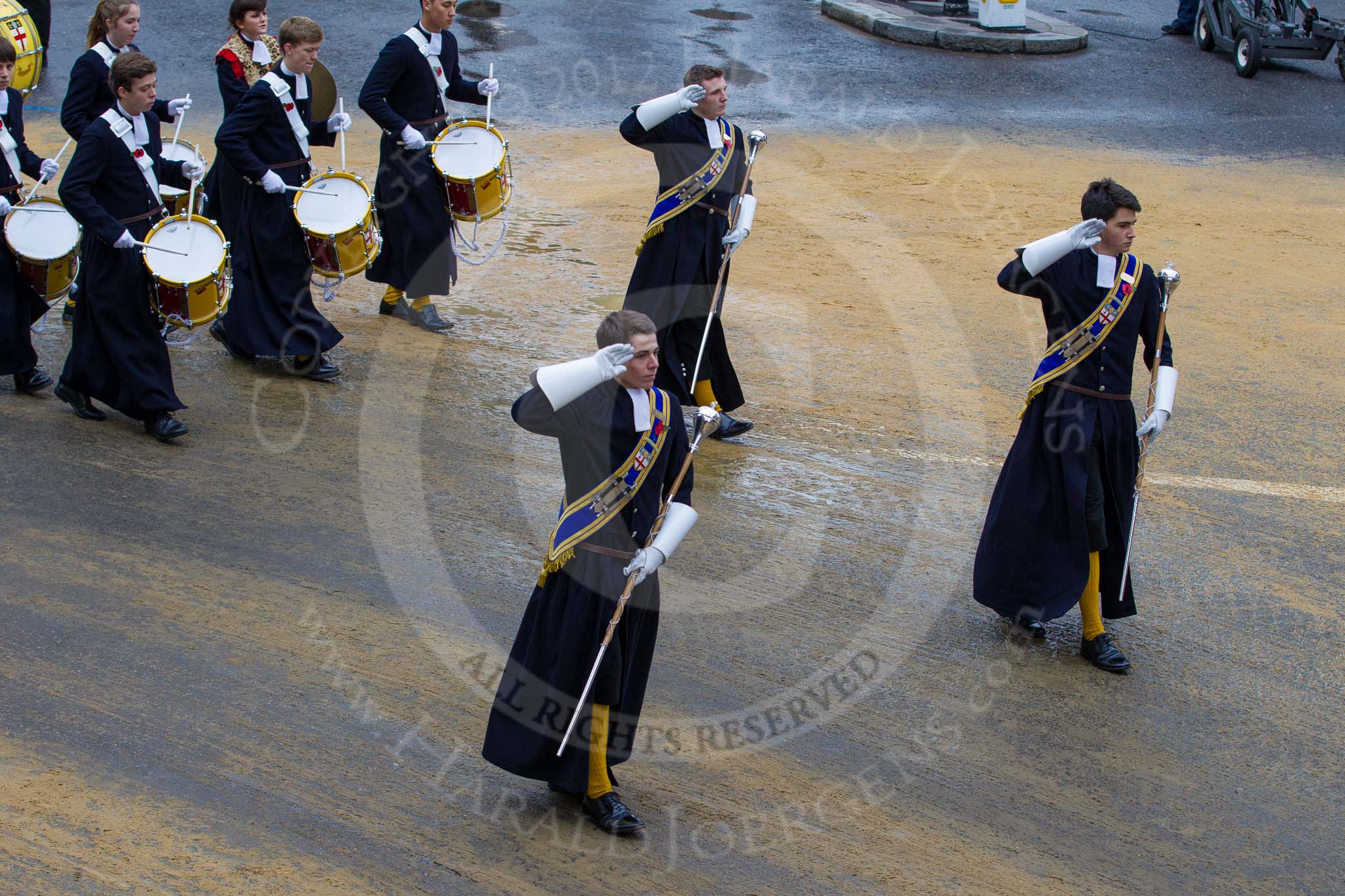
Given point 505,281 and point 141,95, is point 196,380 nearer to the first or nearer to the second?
point 141,95

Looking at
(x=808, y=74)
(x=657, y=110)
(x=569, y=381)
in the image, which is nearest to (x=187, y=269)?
(x=657, y=110)

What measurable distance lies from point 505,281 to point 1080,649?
5.24 metres

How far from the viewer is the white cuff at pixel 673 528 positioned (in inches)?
169

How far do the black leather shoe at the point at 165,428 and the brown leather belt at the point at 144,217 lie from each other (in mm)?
973

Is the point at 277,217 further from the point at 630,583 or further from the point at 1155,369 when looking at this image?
the point at 1155,369

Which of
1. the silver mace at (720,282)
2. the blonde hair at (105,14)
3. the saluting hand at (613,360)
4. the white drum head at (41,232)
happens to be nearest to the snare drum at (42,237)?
the white drum head at (41,232)

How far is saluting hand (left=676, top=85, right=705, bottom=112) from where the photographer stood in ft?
23.0

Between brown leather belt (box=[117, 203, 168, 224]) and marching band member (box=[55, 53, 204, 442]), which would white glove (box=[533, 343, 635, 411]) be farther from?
brown leather belt (box=[117, 203, 168, 224])

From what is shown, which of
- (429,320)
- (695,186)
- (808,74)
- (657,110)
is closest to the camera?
(657,110)

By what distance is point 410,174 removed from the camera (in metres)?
8.45

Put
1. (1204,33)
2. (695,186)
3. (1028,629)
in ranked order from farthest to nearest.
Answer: (1204,33)
(695,186)
(1028,629)

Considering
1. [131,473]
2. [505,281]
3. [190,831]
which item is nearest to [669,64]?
[505,281]

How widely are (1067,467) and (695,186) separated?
9.08 feet

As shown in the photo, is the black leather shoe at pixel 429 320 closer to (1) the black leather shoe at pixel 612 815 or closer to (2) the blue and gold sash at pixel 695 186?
(2) the blue and gold sash at pixel 695 186
